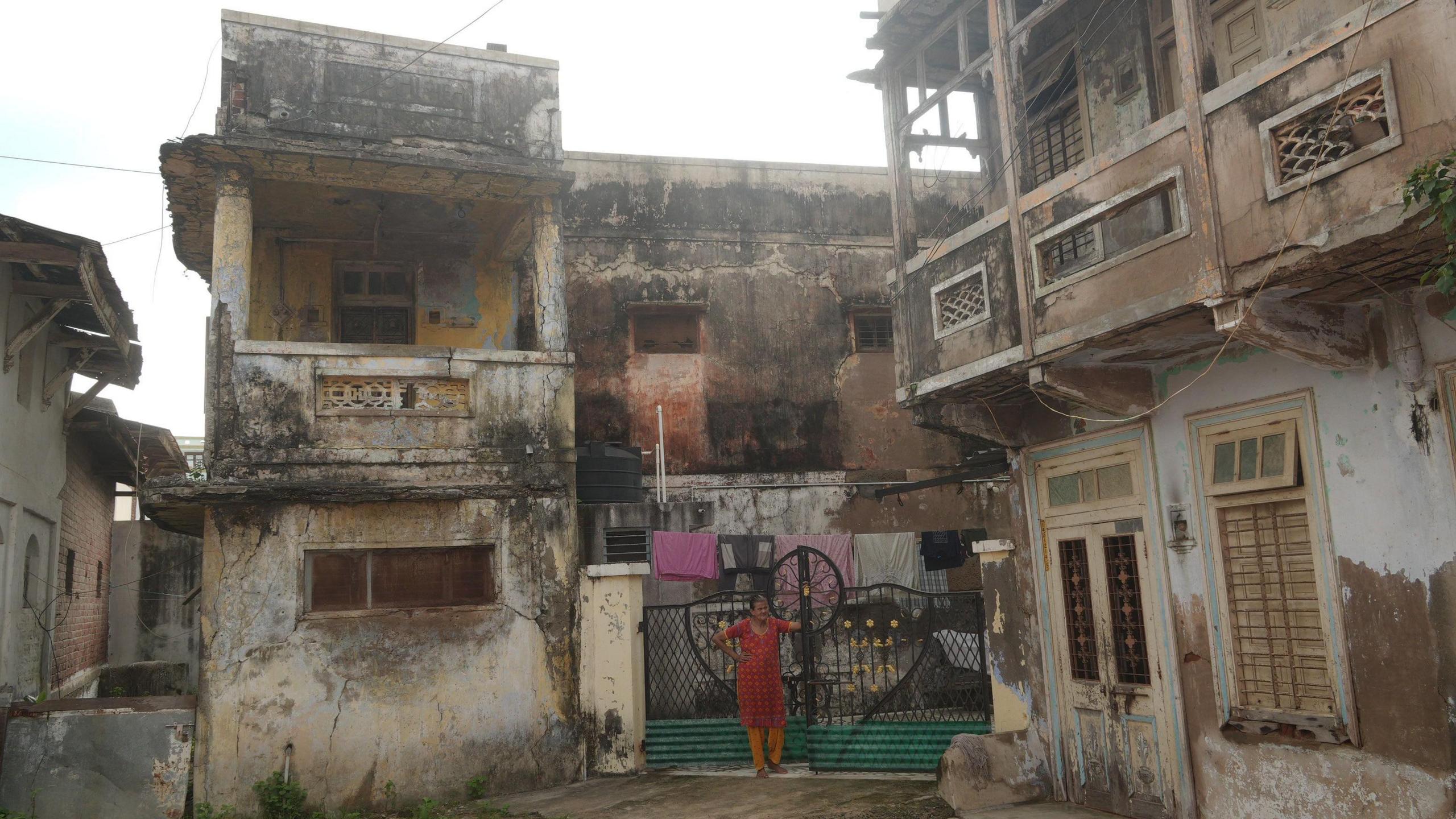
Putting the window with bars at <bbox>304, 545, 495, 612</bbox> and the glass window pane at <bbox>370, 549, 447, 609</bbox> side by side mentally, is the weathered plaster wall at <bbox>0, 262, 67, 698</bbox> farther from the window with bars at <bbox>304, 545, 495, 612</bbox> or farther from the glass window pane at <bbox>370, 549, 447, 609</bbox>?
the glass window pane at <bbox>370, 549, 447, 609</bbox>

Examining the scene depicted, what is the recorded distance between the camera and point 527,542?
10539 mm

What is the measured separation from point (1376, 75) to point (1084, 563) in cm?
436

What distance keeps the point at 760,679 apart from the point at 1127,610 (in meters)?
3.33

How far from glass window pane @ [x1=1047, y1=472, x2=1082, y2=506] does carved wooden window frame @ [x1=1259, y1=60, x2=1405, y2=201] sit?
3.31 m

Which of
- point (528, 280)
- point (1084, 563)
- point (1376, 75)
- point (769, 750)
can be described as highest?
point (528, 280)

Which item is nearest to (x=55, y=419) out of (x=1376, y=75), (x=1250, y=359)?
(x=1250, y=359)

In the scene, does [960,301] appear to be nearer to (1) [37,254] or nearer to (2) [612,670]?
(2) [612,670]

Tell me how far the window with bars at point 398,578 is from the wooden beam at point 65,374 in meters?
5.34

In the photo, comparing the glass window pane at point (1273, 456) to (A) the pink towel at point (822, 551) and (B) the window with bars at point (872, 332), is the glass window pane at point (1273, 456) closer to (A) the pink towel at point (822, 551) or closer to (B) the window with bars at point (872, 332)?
(A) the pink towel at point (822, 551)

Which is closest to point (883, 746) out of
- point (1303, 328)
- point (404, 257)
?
point (1303, 328)

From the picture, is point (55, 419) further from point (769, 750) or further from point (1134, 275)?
point (1134, 275)

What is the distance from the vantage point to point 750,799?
9031 millimetres

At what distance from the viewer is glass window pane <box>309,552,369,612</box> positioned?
32.9ft

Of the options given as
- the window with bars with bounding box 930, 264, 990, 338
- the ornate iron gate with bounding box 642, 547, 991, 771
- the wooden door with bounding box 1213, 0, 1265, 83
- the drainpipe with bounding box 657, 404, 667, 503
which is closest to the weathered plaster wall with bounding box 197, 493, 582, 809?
the ornate iron gate with bounding box 642, 547, 991, 771
